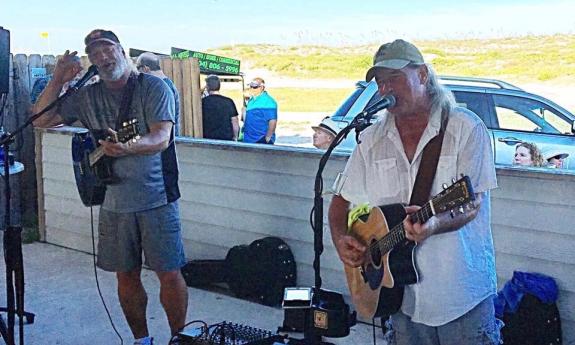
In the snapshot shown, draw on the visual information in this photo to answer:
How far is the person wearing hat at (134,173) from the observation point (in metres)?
3.29

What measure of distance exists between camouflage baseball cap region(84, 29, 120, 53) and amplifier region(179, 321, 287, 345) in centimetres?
137

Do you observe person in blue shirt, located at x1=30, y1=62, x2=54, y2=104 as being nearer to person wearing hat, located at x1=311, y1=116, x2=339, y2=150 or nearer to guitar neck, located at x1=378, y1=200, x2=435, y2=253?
person wearing hat, located at x1=311, y1=116, x2=339, y2=150

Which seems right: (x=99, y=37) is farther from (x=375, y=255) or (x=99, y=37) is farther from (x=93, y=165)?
(x=375, y=255)

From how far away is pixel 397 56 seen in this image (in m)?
2.23

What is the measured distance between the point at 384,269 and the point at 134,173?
1440 mm

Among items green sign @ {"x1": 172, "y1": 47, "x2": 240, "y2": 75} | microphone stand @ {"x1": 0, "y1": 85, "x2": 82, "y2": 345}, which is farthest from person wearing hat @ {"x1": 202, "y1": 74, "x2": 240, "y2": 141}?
microphone stand @ {"x1": 0, "y1": 85, "x2": 82, "y2": 345}

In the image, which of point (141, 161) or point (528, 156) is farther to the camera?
point (528, 156)

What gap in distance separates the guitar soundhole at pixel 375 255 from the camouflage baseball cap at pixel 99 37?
1.64 m

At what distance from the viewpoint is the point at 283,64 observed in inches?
762

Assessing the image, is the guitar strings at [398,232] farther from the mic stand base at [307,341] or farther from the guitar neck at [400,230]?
the mic stand base at [307,341]

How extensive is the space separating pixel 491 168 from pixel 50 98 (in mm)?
2258

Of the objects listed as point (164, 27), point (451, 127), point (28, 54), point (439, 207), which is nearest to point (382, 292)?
point (439, 207)

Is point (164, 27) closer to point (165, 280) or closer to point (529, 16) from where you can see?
point (529, 16)

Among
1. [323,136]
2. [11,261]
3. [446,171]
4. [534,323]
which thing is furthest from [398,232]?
[323,136]
